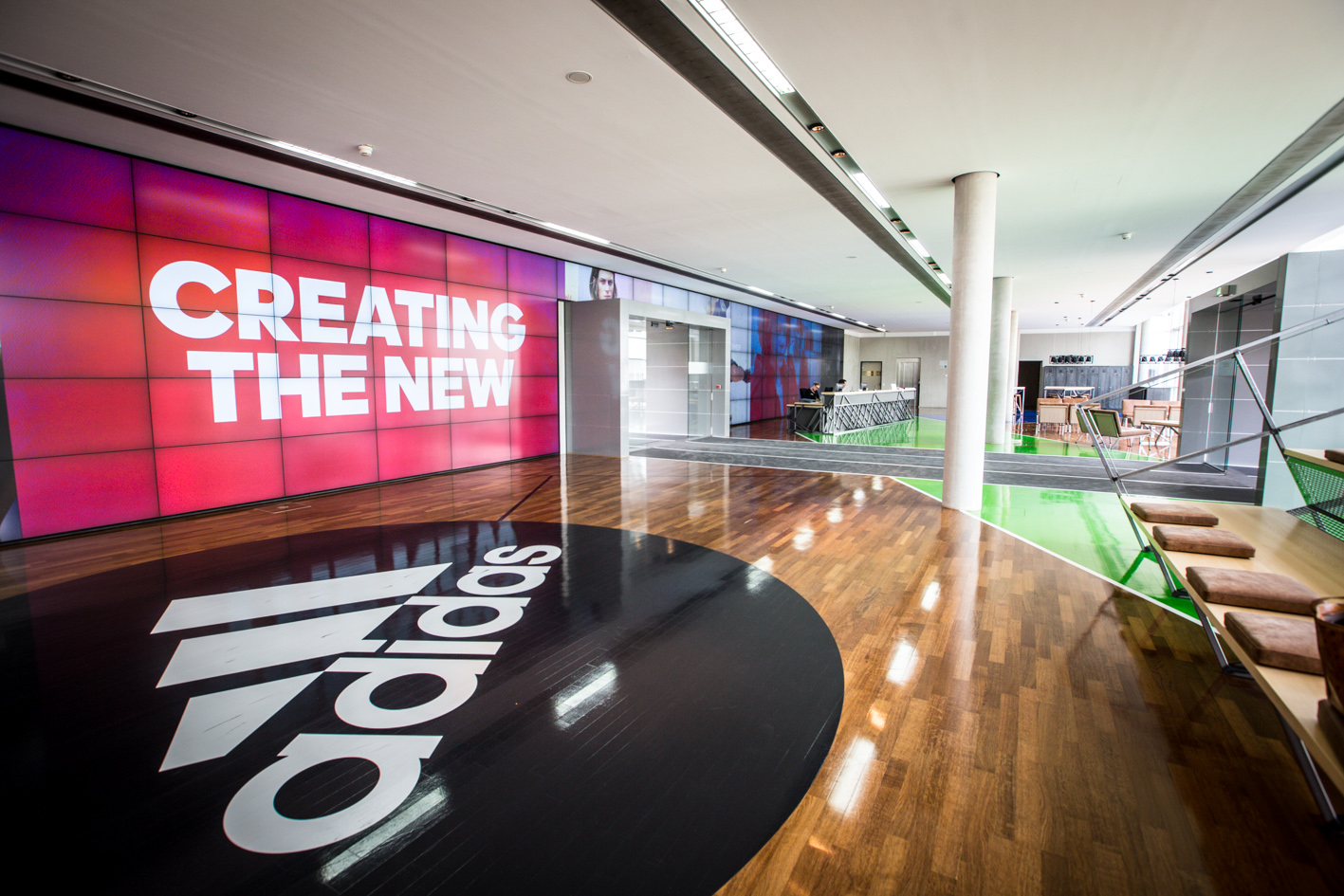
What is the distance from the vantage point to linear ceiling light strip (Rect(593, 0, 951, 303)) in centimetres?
355

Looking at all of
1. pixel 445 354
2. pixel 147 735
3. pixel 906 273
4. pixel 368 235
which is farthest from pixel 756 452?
pixel 147 735

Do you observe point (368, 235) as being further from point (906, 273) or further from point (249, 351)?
point (906, 273)

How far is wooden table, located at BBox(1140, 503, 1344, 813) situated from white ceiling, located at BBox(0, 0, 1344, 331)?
2.99 meters

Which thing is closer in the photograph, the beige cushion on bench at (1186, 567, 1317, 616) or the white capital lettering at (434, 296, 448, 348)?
the beige cushion on bench at (1186, 567, 1317, 616)

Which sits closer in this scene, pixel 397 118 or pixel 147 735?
pixel 147 735

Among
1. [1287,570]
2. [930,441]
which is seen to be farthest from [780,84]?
[930,441]

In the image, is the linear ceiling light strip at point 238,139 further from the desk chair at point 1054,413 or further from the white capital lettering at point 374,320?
the desk chair at point 1054,413

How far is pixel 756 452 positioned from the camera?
10859 millimetres

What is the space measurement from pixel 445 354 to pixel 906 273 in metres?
8.96

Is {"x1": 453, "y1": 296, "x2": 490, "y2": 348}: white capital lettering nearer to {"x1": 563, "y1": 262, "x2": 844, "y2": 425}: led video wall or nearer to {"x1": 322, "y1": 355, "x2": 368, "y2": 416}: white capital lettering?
{"x1": 322, "y1": 355, "x2": 368, "y2": 416}: white capital lettering

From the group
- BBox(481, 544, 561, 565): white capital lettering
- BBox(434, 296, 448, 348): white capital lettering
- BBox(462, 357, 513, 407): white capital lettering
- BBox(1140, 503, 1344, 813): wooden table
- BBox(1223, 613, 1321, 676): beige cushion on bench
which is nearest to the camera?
BBox(1140, 503, 1344, 813): wooden table

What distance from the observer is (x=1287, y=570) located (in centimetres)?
265

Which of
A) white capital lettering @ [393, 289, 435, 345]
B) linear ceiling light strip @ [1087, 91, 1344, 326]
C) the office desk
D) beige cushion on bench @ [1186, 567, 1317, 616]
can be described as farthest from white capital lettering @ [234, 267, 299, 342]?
the office desk

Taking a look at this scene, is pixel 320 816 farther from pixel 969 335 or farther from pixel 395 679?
pixel 969 335
